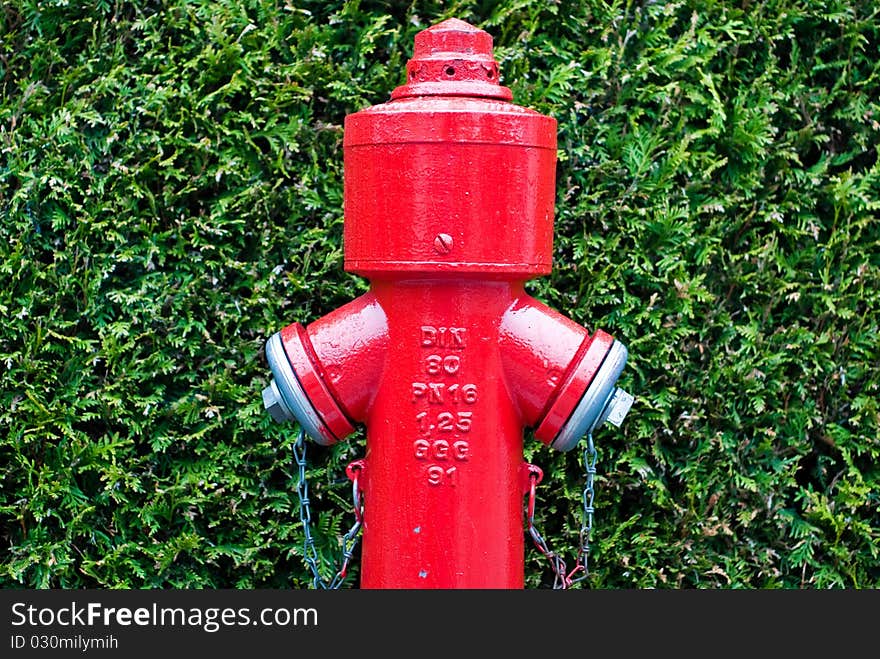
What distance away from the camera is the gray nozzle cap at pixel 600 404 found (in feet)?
7.38

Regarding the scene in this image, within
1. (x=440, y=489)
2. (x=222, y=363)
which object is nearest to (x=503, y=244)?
(x=440, y=489)

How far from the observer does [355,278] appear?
3088 millimetres

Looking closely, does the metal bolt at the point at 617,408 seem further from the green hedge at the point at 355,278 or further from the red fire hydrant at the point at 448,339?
the green hedge at the point at 355,278

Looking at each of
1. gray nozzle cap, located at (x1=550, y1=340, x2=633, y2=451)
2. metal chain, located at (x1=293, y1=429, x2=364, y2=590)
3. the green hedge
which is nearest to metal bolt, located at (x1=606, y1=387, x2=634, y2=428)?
gray nozzle cap, located at (x1=550, y1=340, x2=633, y2=451)

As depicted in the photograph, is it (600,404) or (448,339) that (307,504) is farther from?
(600,404)

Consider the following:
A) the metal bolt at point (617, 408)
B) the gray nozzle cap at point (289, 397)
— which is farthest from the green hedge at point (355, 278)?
the metal bolt at point (617, 408)

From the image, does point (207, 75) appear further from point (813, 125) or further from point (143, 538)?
point (813, 125)

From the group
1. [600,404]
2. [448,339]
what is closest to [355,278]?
[448,339]

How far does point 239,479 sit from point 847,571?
7.12 feet

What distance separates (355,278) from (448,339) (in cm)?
95

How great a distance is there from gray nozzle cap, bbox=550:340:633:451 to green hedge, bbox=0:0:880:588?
81 centimetres

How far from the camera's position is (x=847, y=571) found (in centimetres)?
318

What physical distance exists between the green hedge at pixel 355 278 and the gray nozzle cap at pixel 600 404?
81 cm

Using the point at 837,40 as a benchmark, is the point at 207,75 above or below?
below
